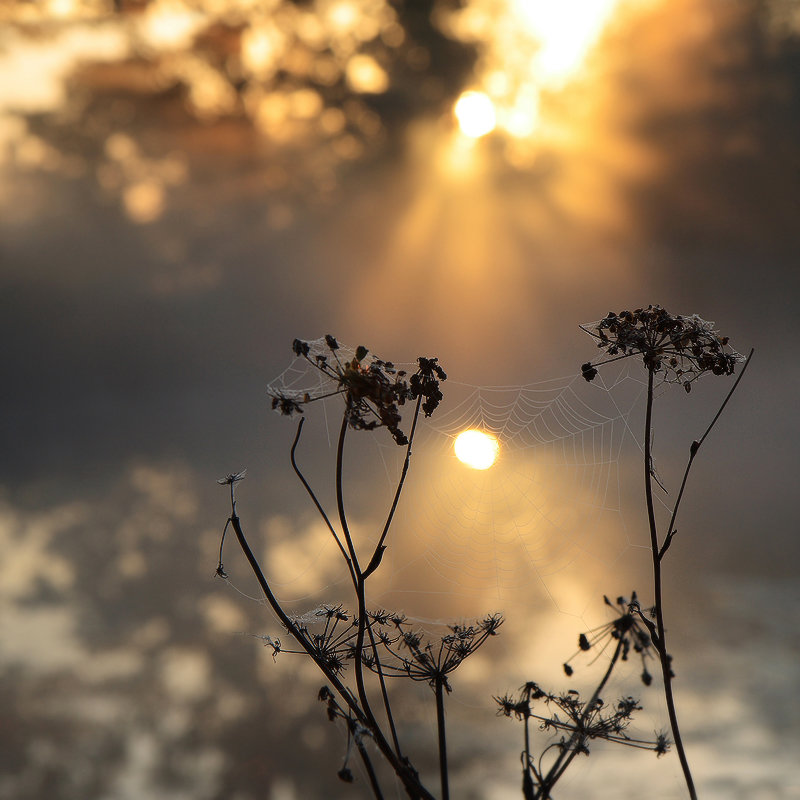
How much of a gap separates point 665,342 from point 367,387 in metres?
1.37

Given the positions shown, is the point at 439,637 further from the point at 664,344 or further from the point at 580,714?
the point at 664,344

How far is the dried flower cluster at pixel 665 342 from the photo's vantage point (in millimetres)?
3156

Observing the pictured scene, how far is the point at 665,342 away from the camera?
3.17 metres

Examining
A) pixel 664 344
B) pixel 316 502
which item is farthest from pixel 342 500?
pixel 664 344

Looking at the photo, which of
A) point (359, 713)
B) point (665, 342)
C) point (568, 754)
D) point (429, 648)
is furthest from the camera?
point (665, 342)

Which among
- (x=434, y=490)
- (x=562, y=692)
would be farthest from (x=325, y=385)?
(x=434, y=490)

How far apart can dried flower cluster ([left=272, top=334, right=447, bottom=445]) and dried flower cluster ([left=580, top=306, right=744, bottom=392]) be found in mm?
853

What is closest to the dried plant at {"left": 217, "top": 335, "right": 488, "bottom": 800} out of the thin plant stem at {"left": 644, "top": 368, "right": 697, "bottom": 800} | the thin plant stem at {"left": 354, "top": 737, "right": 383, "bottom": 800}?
the thin plant stem at {"left": 354, "top": 737, "right": 383, "bottom": 800}

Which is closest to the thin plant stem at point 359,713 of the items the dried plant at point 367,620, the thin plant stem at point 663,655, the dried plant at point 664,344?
the dried plant at point 367,620

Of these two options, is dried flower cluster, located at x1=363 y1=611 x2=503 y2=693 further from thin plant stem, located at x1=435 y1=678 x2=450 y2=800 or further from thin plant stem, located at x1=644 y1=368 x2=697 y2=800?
thin plant stem, located at x1=644 y1=368 x2=697 y2=800

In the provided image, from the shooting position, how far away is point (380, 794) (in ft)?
7.39

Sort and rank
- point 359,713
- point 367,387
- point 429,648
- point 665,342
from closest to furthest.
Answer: point 359,713, point 367,387, point 429,648, point 665,342

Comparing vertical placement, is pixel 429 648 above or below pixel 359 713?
above

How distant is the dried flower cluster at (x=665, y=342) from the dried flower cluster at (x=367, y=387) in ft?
2.80
